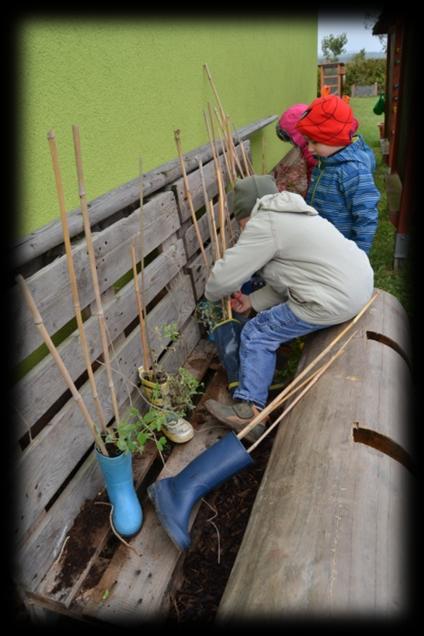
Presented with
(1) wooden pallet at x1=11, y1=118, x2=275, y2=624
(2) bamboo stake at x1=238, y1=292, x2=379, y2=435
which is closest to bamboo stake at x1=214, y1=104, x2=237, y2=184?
(1) wooden pallet at x1=11, y1=118, x2=275, y2=624

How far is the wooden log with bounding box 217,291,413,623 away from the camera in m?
1.34

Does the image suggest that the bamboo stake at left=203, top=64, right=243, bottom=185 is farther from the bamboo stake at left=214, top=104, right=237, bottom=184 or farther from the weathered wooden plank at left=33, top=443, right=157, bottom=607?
the weathered wooden plank at left=33, top=443, right=157, bottom=607

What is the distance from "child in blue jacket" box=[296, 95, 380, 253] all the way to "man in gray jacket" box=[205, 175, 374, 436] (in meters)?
0.83

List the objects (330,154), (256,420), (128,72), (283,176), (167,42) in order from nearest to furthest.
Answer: (256,420), (128,72), (167,42), (330,154), (283,176)

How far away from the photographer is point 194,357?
3137mm

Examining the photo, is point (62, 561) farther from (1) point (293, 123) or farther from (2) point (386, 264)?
Result: (2) point (386, 264)

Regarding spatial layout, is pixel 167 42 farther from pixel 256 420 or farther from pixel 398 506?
pixel 398 506

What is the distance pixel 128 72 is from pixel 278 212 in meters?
1.06

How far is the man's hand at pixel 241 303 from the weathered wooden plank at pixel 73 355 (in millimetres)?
522

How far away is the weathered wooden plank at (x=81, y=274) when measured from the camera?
167 centimetres

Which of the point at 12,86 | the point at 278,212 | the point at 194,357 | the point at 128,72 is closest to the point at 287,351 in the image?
the point at 194,357

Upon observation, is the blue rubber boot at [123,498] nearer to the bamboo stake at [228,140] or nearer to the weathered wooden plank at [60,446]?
the weathered wooden plank at [60,446]

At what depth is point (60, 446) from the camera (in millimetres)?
1915

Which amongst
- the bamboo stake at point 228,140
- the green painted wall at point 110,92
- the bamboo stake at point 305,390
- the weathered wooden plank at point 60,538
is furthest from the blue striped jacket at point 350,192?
the weathered wooden plank at point 60,538
